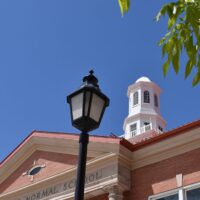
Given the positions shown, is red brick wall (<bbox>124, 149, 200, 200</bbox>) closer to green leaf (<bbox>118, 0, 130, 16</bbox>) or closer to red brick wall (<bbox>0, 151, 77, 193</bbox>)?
red brick wall (<bbox>0, 151, 77, 193</bbox>)

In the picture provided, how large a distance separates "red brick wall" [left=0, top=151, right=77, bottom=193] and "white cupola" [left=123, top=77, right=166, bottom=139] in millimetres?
50651

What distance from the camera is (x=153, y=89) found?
77375 mm

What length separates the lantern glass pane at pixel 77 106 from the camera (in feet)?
20.1

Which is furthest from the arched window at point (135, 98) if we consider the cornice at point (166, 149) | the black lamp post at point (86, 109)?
the black lamp post at point (86, 109)

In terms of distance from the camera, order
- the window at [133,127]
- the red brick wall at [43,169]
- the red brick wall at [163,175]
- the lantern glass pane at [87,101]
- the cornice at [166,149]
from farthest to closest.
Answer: the window at [133,127], the red brick wall at [43,169], the cornice at [166,149], the red brick wall at [163,175], the lantern glass pane at [87,101]

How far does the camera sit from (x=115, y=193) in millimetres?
14031

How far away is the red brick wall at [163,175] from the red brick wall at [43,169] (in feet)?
9.17

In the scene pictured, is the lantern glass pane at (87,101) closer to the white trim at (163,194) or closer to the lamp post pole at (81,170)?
the lamp post pole at (81,170)

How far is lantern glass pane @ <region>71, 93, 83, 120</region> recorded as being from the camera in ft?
20.1

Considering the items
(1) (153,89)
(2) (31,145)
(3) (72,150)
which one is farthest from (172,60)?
(1) (153,89)

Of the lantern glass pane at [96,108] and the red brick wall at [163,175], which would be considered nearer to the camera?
the lantern glass pane at [96,108]

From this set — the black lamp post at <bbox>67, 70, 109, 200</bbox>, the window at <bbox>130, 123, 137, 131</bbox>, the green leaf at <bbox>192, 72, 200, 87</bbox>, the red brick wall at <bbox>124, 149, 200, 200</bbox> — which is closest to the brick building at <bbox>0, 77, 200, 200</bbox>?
the red brick wall at <bbox>124, 149, 200, 200</bbox>

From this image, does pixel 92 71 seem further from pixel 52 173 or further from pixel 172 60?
pixel 52 173

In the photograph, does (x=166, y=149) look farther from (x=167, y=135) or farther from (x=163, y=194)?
(x=163, y=194)
